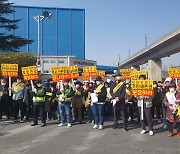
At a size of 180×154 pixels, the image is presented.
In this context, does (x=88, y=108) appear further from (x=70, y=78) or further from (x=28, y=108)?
(x=28, y=108)

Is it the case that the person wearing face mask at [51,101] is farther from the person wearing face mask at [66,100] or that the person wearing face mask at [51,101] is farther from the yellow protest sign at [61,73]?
the person wearing face mask at [66,100]

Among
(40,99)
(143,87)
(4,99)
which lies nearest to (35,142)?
(40,99)

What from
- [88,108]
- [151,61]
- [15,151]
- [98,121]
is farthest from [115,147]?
[151,61]

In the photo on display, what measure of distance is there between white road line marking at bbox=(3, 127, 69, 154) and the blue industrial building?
2093 inches

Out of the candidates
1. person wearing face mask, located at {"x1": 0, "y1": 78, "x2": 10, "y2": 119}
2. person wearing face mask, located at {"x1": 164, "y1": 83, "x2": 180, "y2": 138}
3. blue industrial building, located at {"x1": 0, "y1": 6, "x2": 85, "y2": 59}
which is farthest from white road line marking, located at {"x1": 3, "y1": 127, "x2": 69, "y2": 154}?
blue industrial building, located at {"x1": 0, "y1": 6, "x2": 85, "y2": 59}

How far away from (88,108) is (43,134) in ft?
10.2

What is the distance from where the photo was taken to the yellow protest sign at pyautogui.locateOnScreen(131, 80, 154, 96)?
952 centimetres

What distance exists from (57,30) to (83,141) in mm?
57067

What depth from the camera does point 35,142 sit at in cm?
855

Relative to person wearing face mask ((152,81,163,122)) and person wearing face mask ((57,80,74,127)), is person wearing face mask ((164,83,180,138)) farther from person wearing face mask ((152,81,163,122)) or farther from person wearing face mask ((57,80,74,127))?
person wearing face mask ((57,80,74,127))

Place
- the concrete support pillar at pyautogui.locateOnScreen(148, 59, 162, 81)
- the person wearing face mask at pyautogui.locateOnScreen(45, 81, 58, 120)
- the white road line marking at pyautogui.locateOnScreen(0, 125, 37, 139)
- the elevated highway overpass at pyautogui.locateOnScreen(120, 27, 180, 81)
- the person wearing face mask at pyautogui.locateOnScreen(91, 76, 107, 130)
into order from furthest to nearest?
the concrete support pillar at pyautogui.locateOnScreen(148, 59, 162, 81) → the elevated highway overpass at pyautogui.locateOnScreen(120, 27, 180, 81) → the person wearing face mask at pyautogui.locateOnScreen(45, 81, 58, 120) → the person wearing face mask at pyautogui.locateOnScreen(91, 76, 107, 130) → the white road line marking at pyautogui.locateOnScreen(0, 125, 37, 139)

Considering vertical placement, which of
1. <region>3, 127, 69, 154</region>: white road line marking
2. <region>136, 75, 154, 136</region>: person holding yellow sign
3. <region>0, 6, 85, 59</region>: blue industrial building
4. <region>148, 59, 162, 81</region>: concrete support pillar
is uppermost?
<region>0, 6, 85, 59</region>: blue industrial building

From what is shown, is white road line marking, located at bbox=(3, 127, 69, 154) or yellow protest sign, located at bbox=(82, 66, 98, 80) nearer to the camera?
white road line marking, located at bbox=(3, 127, 69, 154)

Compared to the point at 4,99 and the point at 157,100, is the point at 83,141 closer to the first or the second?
the point at 157,100
